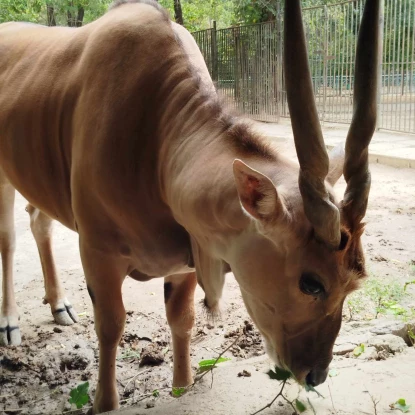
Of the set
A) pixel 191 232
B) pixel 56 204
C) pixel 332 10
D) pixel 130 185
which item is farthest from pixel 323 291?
pixel 332 10

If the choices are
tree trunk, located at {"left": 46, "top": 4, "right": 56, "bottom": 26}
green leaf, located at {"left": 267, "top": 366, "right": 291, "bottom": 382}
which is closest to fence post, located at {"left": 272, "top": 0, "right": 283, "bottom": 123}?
tree trunk, located at {"left": 46, "top": 4, "right": 56, "bottom": 26}

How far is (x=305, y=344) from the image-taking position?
2133 millimetres

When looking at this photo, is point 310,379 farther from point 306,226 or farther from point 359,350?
point 359,350

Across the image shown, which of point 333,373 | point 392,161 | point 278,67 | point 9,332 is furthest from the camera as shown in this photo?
point 278,67

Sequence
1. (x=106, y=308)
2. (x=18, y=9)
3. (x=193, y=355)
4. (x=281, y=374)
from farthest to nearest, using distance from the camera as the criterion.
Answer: (x=18, y=9) → (x=193, y=355) → (x=106, y=308) → (x=281, y=374)

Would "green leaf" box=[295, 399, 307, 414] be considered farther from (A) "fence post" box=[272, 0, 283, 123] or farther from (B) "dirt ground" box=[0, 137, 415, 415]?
(A) "fence post" box=[272, 0, 283, 123]

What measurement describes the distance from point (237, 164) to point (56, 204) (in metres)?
1.65

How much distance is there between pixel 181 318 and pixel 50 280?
1375mm

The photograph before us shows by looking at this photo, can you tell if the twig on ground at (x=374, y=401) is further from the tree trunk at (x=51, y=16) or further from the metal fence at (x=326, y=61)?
the tree trunk at (x=51, y=16)

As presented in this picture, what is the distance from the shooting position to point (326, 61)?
40.9 feet

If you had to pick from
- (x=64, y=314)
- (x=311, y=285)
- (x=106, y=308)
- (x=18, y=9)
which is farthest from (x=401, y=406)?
(x=18, y=9)

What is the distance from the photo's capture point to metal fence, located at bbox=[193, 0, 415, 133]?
11.1 metres

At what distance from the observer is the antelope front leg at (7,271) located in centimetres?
394

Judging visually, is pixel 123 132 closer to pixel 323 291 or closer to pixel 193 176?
pixel 193 176
